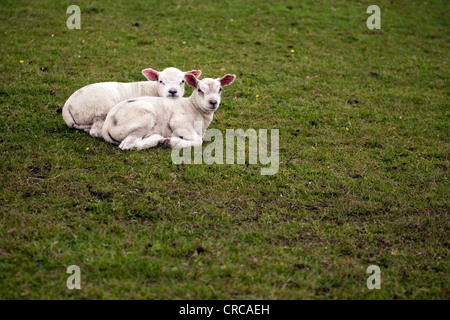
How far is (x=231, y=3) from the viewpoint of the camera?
16172 millimetres

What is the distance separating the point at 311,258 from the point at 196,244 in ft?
4.49

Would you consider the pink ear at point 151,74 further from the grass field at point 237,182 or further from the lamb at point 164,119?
the grass field at point 237,182

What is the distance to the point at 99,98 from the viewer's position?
26.2 feet

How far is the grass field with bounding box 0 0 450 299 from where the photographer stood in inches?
193

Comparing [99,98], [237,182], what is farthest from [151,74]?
[237,182]

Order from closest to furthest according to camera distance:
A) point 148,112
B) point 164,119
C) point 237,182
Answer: point 237,182 < point 148,112 < point 164,119

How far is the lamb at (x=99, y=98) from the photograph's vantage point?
7.94 m

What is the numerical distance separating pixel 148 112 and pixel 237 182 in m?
1.99

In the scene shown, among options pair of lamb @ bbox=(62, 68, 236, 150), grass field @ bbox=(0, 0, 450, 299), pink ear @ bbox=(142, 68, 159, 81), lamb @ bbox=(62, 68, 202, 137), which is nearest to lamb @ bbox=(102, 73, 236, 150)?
pair of lamb @ bbox=(62, 68, 236, 150)

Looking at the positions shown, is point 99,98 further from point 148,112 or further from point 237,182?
point 237,182

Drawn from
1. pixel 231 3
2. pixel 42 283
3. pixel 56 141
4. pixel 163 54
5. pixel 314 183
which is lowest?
pixel 42 283

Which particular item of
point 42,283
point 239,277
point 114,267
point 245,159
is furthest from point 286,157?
point 42,283

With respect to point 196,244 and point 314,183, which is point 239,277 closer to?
point 196,244

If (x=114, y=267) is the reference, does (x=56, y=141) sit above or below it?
above
